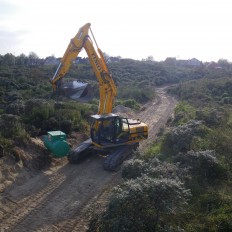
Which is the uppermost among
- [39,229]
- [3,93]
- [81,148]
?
[3,93]

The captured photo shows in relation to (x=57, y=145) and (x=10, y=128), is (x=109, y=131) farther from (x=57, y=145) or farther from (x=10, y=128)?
(x=10, y=128)

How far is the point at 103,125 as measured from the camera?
14.9 m

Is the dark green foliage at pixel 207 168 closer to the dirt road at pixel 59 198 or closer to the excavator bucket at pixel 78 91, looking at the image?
the dirt road at pixel 59 198

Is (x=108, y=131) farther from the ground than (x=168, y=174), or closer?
farther from the ground

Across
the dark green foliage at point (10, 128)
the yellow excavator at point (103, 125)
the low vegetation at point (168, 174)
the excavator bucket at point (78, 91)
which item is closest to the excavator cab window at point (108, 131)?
A: the yellow excavator at point (103, 125)

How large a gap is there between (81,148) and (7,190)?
4.41 meters

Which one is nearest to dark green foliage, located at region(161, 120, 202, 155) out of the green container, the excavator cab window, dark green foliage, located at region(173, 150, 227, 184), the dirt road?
the excavator cab window

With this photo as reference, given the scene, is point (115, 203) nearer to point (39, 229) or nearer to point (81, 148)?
point (39, 229)

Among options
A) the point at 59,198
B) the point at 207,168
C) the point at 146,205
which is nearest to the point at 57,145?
the point at 59,198

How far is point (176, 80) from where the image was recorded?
6412cm

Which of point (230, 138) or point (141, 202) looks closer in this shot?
point (141, 202)

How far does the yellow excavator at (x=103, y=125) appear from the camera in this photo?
14773 mm

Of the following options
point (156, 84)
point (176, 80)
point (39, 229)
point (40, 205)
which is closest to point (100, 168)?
point (40, 205)

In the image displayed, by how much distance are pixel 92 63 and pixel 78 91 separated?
19193 mm
